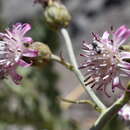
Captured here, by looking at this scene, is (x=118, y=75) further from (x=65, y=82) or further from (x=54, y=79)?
(x=65, y=82)

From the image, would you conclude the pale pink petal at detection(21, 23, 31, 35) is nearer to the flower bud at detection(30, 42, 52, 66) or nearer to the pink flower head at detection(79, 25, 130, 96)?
the flower bud at detection(30, 42, 52, 66)

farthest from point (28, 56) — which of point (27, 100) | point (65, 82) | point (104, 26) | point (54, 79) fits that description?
point (104, 26)

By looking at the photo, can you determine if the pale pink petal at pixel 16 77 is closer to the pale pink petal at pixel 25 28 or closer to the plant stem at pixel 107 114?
the pale pink petal at pixel 25 28

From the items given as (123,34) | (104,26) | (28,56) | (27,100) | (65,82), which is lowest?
(123,34)

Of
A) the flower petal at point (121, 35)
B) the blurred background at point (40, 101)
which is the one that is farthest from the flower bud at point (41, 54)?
the blurred background at point (40, 101)

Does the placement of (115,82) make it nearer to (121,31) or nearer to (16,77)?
(121,31)

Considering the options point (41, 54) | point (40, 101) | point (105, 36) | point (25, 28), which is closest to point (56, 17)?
point (41, 54)
